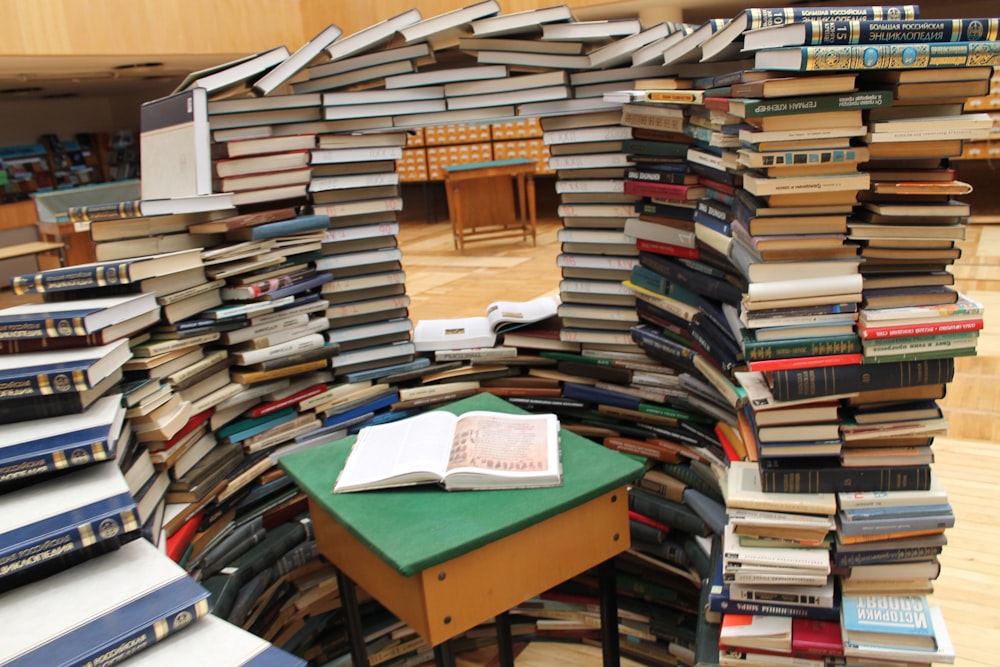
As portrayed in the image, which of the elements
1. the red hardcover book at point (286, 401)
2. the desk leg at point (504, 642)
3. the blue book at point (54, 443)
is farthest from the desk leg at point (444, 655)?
the red hardcover book at point (286, 401)

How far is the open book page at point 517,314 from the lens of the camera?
10.4 feet

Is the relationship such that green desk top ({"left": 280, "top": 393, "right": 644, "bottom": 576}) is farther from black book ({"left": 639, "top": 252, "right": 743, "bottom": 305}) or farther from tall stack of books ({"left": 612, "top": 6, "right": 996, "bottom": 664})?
black book ({"left": 639, "top": 252, "right": 743, "bottom": 305})

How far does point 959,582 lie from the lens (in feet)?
8.26

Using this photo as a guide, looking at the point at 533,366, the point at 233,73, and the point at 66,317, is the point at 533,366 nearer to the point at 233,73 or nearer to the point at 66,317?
the point at 233,73

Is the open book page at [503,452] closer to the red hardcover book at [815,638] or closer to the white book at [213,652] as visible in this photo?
the white book at [213,652]

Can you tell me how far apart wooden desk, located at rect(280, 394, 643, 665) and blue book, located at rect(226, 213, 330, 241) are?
39.6 inches

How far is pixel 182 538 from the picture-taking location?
238 centimetres

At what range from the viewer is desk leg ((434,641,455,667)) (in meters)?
1.64

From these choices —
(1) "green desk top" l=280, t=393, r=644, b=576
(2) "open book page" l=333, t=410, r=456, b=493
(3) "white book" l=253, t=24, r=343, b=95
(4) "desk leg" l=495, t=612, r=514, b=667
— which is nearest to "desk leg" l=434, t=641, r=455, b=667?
(1) "green desk top" l=280, t=393, r=644, b=576

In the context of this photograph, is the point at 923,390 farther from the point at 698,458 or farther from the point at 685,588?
the point at 685,588

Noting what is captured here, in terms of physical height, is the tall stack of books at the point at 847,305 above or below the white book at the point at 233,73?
below

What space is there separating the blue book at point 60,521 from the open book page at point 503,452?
2.19 feet

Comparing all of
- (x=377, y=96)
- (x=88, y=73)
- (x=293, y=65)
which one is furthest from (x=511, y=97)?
(x=88, y=73)

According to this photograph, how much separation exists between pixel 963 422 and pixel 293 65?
9.64 feet
